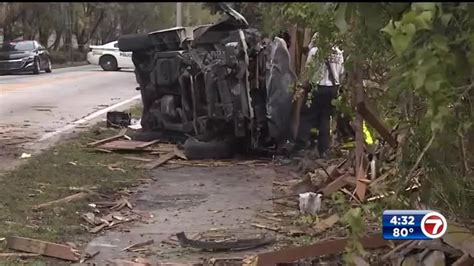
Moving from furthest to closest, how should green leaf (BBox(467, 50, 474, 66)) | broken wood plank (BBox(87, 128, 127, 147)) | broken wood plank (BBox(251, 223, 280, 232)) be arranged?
broken wood plank (BBox(87, 128, 127, 147)) → broken wood plank (BBox(251, 223, 280, 232)) → green leaf (BBox(467, 50, 474, 66))

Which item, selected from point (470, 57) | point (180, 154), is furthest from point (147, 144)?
point (470, 57)

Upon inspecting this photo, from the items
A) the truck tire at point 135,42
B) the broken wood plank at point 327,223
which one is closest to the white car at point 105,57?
the truck tire at point 135,42

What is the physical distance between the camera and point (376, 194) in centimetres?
695

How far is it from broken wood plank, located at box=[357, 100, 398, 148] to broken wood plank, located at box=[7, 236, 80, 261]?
2.67m

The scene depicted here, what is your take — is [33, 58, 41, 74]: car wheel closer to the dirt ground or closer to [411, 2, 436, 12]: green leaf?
the dirt ground

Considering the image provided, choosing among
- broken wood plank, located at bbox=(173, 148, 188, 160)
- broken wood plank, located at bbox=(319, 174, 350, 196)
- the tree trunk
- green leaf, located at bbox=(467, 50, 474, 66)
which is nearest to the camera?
green leaf, located at bbox=(467, 50, 474, 66)

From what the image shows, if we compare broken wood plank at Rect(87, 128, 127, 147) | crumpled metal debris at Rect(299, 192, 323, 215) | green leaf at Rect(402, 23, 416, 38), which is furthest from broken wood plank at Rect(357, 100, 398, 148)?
broken wood plank at Rect(87, 128, 127, 147)

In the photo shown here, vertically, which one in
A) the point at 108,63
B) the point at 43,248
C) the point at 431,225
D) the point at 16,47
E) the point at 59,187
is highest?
the point at 431,225

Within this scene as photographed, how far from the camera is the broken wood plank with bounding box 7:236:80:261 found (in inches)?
235

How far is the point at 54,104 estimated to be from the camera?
19.8 m

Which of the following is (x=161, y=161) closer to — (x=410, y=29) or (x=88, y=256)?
(x=88, y=256)

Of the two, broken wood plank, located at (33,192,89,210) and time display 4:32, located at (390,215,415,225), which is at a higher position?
time display 4:32, located at (390,215,415,225)

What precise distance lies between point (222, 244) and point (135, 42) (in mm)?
6377

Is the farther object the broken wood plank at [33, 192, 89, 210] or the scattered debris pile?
the broken wood plank at [33, 192, 89, 210]
